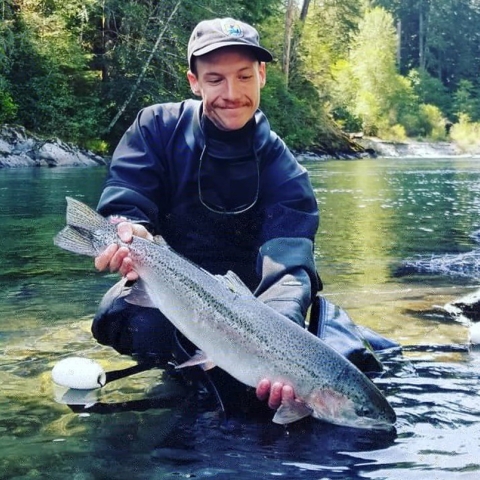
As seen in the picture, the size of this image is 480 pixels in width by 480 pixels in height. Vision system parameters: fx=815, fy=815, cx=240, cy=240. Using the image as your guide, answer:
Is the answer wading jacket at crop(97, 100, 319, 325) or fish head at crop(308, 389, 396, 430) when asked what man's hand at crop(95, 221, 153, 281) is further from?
fish head at crop(308, 389, 396, 430)

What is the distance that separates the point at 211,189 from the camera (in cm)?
409

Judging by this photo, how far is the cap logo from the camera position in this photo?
369 cm

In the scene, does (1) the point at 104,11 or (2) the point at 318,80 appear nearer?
(1) the point at 104,11

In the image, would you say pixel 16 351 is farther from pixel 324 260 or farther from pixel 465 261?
pixel 465 261

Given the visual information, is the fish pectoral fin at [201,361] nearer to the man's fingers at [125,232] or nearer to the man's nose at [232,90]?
the man's fingers at [125,232]

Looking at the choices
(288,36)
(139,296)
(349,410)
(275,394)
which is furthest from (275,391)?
(288,36)

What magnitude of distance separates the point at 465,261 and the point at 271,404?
5.43 m

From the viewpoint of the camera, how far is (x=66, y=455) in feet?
9.97

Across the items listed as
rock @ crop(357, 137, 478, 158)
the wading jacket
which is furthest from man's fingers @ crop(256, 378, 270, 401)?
rock @ crop(357, 137, 478, 158)

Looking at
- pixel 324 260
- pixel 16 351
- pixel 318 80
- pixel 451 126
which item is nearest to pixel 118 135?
pixel 318 80

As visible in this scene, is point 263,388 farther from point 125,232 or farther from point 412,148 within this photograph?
point 412,148

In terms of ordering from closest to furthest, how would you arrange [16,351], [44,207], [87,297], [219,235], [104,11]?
[219,235] < [16,351] < [87,297] < [44,207] < [104,11]

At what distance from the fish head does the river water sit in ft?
0.30

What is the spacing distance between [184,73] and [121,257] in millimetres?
30622
